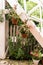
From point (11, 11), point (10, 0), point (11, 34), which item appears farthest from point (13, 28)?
point (10, 0)

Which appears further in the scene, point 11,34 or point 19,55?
point 11,34

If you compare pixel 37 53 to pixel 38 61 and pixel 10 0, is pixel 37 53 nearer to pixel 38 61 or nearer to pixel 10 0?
pixel 38 61

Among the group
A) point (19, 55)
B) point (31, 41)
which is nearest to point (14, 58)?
point (19, 55)

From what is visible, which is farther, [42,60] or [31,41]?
[31,41]

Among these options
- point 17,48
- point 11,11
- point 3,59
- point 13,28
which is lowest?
point 3,59

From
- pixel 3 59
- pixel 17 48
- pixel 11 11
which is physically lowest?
pixel 3 59

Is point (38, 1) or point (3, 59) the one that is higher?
point (38, 1)

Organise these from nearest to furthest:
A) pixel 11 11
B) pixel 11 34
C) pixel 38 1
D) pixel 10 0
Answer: pixel 38 1
pixel 10 0
pixel 11 11
pixel 11 34

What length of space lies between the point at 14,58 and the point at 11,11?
1.64 meters

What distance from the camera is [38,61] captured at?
20.3 ft

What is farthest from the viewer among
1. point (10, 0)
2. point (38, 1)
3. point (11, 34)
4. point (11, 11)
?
point (11, 34)

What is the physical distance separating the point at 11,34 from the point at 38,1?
1992 mm

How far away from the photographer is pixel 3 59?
723 centimetres

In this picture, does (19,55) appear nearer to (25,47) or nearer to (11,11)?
(25,47)
